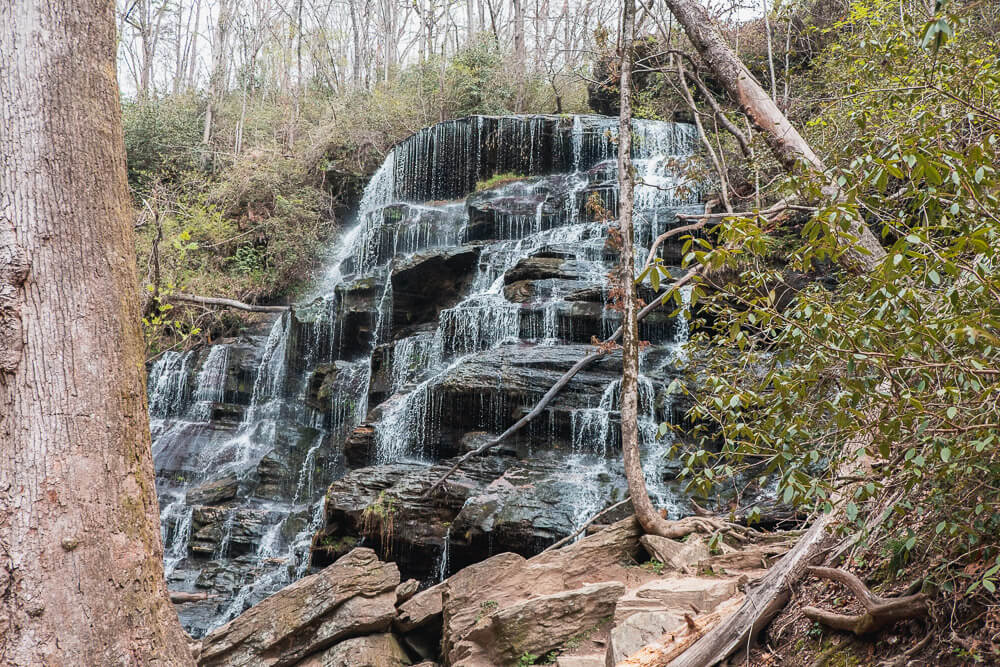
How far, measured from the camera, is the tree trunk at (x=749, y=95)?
16.3 feet

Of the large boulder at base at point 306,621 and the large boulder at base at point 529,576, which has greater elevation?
the large boulder at base at point 529,576

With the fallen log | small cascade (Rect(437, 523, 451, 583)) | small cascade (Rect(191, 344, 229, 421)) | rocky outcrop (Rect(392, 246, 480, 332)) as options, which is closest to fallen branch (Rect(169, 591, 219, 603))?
small cascade (Rect(437, 523, 451, 583))

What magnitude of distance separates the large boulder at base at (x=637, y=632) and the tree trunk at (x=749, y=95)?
8.94 ft

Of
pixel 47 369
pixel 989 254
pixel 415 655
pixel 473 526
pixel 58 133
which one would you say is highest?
pixel 58 133

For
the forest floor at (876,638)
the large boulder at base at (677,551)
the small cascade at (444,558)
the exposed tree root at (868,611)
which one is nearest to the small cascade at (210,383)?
the small cascade at (444,558)

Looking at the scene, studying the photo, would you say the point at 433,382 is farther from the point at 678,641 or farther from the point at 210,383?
the point at 678,641

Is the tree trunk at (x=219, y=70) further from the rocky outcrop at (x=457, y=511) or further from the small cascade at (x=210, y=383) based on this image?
the rocky outcrop at (x=457, y=511)

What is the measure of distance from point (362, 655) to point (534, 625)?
5.51 ft

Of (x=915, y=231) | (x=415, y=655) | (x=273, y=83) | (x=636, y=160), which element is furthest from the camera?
(x=273, y=83)

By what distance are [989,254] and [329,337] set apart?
14165 millimetres

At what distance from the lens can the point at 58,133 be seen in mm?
2977

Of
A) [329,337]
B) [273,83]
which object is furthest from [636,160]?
[273,83]

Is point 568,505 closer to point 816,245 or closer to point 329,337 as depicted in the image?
point 816,245

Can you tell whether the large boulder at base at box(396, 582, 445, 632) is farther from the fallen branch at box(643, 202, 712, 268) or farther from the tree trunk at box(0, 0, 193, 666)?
the fallen branch at box(643, 202, 712, 268)
